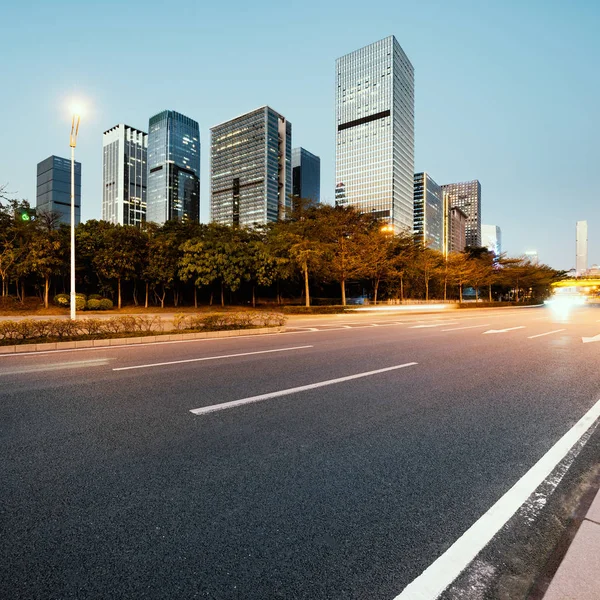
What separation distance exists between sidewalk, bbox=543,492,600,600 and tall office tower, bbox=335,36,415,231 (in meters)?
139

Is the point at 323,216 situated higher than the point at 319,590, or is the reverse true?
the point at 323,216

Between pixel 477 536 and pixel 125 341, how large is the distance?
10.0 metres

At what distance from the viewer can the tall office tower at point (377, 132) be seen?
5650 inches

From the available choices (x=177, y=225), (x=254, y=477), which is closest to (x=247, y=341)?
(x=254, y=477)

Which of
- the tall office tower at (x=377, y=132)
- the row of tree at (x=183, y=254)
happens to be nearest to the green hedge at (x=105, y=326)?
the row of tree at (x=183, y=254)

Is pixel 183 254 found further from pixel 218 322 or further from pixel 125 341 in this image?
pixel 125 341

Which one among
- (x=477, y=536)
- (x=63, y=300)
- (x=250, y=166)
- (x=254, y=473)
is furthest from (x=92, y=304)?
(x=250, y=166)

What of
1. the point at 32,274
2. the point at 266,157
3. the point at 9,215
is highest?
the point at 266,157

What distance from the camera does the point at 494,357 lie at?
320 inches

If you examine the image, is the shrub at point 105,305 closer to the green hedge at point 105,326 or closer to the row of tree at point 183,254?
the row of tree at point 183,254

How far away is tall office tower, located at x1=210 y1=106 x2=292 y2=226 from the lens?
161m

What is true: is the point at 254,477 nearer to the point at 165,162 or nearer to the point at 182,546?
the point at 182,546

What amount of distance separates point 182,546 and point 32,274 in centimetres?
3671

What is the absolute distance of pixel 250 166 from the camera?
16512cm
